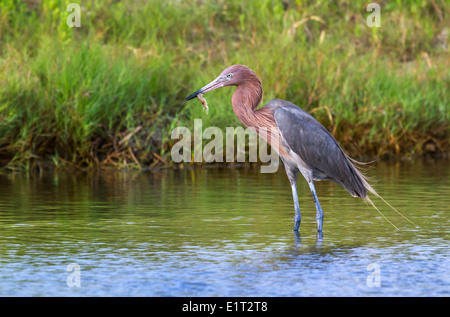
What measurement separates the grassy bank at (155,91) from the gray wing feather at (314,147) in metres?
4.58

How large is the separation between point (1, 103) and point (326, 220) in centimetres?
526

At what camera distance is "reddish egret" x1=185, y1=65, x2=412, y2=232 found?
7992 millimetres

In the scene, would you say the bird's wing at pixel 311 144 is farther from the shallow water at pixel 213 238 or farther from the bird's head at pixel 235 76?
the shallow water at pixel 213 238

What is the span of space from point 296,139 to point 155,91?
5.84m

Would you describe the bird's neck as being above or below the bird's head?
below

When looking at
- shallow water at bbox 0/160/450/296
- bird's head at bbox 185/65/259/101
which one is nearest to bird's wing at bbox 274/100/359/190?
bird's head at bbox 185/65/259/101

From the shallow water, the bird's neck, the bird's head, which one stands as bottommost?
the shallow water

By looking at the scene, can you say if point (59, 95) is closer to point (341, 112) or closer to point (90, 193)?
point (90, 193)

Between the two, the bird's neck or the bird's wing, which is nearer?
the bird's wing

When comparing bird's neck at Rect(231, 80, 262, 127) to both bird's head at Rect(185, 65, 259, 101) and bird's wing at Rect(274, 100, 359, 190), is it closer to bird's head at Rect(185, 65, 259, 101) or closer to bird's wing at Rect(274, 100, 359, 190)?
bird's head at Rect(185, 65, 259, 101)

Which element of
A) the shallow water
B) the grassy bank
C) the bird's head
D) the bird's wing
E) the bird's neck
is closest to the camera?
the shallow water

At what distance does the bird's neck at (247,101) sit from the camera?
818 centimetres

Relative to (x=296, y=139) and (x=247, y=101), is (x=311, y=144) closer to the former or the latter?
(x=296, y=139)

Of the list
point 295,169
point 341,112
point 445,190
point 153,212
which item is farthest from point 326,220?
point 341,112
